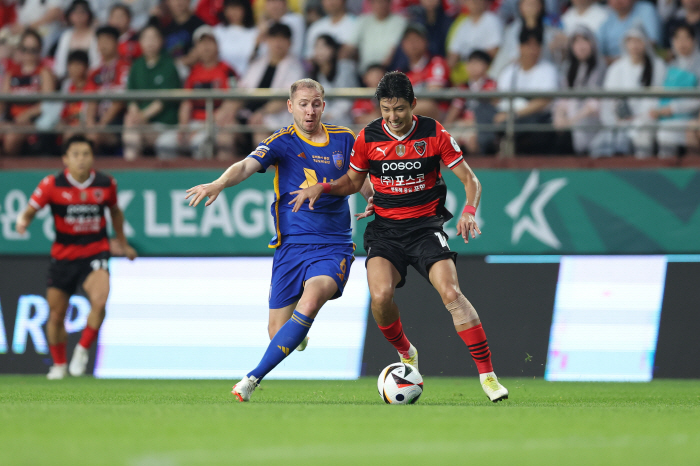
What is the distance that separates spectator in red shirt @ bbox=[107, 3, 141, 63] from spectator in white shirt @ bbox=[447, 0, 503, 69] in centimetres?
441

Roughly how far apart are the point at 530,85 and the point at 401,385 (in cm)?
603

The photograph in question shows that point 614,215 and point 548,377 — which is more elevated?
point 614,215

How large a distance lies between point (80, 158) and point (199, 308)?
213 centimetres

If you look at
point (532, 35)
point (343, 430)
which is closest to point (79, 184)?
point (532, 35)

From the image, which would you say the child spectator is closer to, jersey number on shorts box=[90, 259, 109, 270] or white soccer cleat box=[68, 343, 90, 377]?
jersey number on shorts box=[90, 259, 109, 270]

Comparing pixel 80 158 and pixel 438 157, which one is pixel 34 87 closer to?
pixel 80 158

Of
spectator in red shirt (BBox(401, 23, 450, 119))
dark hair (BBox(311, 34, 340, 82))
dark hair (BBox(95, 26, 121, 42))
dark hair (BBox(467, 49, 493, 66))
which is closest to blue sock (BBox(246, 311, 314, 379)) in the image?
spectator in red shirt (BBox(401, 23, 450, 119))

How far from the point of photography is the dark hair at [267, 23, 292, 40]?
12.4 meters

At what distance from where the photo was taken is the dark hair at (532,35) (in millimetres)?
11727

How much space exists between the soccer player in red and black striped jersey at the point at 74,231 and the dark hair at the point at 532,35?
17.2 ft

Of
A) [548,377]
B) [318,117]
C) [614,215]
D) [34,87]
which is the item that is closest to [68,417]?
[318,117]

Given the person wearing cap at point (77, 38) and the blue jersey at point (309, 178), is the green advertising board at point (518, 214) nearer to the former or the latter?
the person wearing cap at point (77, 38)

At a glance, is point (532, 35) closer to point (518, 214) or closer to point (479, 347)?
point (518, 214)

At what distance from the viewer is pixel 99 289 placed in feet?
33.5
